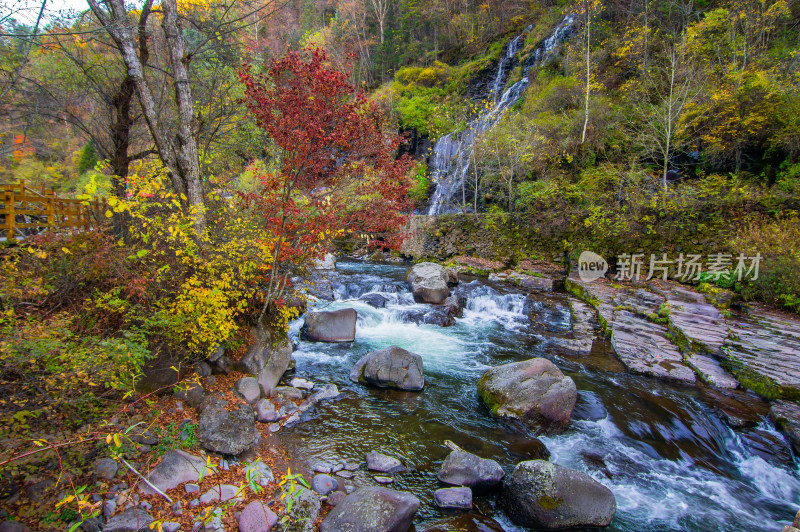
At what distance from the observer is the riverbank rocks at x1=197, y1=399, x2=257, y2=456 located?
14.4 feet

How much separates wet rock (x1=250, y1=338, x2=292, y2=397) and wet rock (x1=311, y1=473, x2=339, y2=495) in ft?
7.08

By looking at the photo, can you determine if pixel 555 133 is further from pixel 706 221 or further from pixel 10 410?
pixel 10 410

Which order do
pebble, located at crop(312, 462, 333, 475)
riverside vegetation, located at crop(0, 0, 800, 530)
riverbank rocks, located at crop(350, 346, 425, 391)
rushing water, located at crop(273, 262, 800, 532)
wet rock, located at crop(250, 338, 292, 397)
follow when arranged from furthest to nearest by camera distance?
riverbank rocks, located at crop(350, 346, 425, 391) < wet rock, located at crop(250, 338, 292, 397) < pebble, located at crop(312, 462, 333, 475) < rushing water, located at crop(273, 262, 800, 532) < riverside vegetation, located at crop(0, 0, 800, 530)

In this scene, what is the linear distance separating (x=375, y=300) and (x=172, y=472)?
7.80 meters

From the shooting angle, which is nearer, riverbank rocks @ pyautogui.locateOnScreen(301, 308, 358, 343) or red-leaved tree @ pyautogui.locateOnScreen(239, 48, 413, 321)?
red-leaved tree @ pyautogui.locateOnScreen(239, 48, 413, 321)

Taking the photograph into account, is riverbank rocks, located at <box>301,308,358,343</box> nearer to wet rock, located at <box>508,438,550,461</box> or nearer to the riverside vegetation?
the riverside vegetation

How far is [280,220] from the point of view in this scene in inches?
221

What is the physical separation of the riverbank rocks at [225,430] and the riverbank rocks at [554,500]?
3353mm

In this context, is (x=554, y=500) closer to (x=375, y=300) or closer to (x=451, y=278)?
(x=375, y=300)

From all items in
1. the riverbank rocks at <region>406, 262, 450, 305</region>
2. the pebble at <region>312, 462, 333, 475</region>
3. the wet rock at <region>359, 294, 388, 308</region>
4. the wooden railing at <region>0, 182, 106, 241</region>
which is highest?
the wooden railing at <region>0, 182, 106, 241</region>

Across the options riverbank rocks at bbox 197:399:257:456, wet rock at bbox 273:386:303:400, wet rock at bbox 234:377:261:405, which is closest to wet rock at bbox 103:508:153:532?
riverbank rocks at bbox 197:399:257:456

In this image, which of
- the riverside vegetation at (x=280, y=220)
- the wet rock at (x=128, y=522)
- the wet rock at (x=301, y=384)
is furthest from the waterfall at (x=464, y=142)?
the wet rock at (x=128, y=522)

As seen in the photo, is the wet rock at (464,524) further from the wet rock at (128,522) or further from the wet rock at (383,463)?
the wet rock at (128,522)

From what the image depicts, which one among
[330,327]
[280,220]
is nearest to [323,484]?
[280,220]
